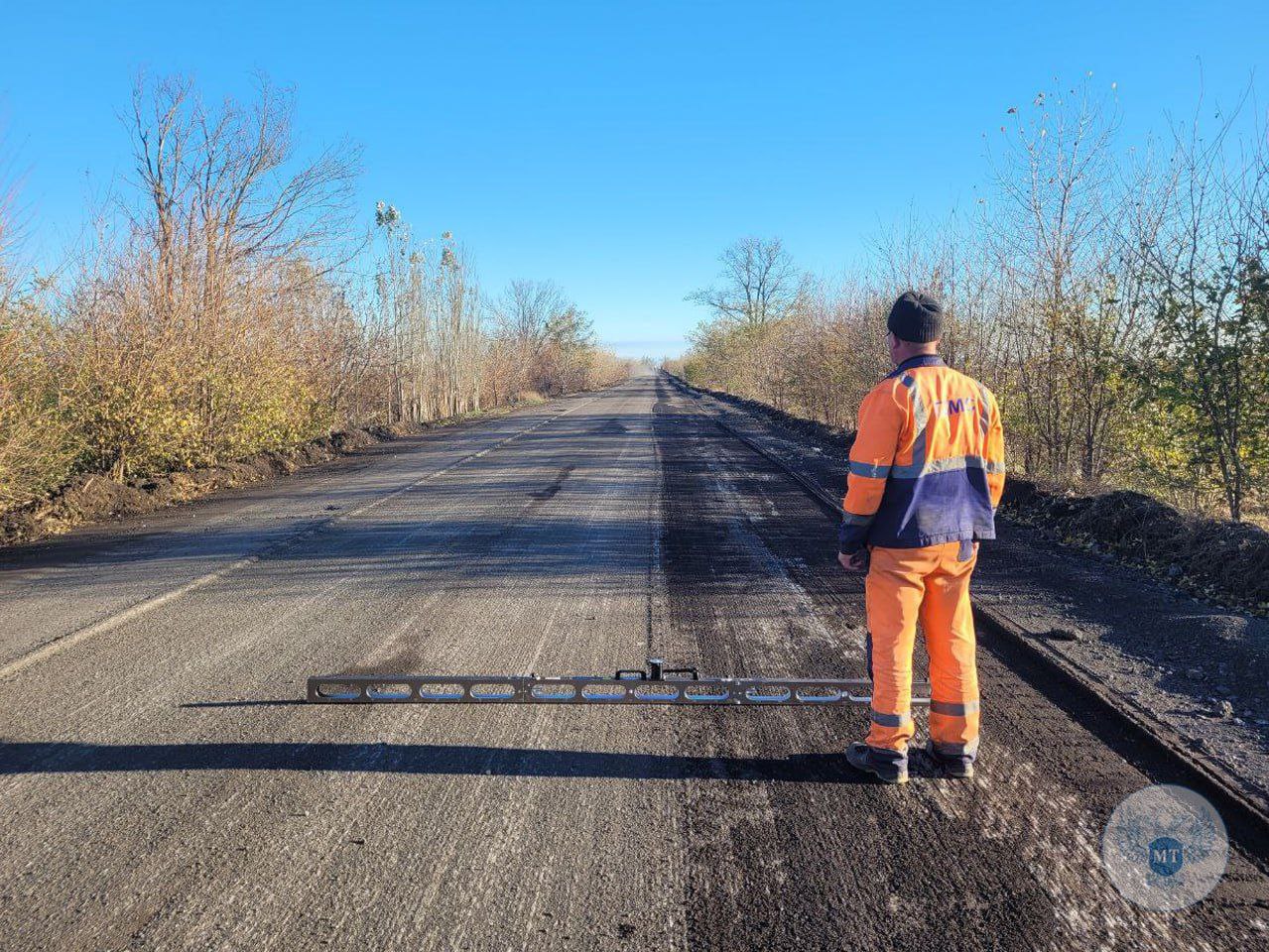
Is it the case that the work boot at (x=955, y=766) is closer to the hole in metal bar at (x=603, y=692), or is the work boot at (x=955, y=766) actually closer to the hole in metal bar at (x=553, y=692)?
the hole in metal bar at (x=603, y=692)

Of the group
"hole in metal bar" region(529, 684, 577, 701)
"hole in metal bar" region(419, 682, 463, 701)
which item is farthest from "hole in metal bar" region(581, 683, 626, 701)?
"hole in metal bar" region(419, 682, 463, 701)

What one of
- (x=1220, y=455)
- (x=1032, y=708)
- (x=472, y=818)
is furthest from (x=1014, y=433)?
(x=472, y=818)

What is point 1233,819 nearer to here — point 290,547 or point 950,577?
point 950,577

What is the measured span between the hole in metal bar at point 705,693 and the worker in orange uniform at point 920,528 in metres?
0.76

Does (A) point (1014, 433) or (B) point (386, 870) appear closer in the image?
(B) point (386, 870)

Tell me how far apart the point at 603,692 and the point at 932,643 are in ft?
5.42

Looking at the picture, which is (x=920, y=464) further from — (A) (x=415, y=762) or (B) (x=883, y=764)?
(A) (x=415, y=762)

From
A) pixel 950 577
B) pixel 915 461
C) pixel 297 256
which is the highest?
pixel 297 256

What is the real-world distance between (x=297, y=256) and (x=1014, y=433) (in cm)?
1280

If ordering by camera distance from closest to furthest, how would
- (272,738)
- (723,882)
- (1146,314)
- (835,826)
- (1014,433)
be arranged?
1. (723,882)
2. (835,826)
3. (272,738)
4. (1146,314)
5. (1014,433)

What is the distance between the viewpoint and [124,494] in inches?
377

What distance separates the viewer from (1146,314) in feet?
26.7

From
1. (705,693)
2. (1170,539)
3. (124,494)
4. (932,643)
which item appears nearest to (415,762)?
(705,693)

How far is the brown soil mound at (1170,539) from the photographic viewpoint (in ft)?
18.1
